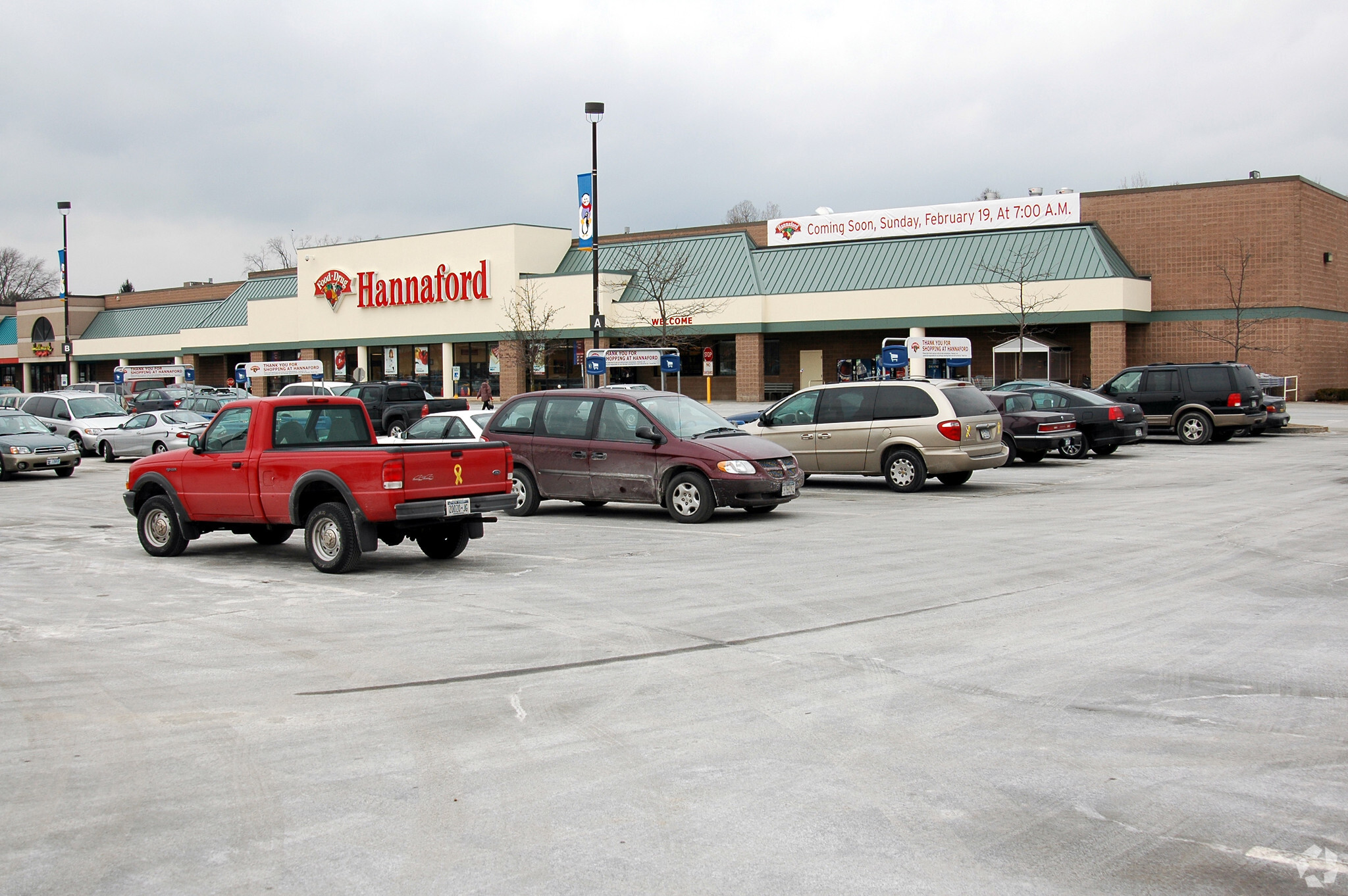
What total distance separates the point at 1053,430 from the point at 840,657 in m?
17.8

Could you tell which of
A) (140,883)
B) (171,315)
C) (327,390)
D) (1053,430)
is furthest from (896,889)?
(171,315)

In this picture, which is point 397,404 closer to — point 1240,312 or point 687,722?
point 687,722

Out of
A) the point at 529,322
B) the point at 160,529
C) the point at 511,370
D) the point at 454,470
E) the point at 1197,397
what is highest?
the point at 529,322

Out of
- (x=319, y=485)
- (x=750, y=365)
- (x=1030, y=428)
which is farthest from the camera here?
(x=750, y=365)

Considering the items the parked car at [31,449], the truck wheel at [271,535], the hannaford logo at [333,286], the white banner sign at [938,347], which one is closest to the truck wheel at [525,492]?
the truck wheel at [271,535]

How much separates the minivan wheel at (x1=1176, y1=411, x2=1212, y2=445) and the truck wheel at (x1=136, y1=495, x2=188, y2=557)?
23985mm

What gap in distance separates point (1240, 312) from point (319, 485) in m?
41.0

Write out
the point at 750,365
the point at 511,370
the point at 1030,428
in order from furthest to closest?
the point at 511,370
the point at 750,365
the point at 1030,428

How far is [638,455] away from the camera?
1611 cm

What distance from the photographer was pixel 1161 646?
318 inches

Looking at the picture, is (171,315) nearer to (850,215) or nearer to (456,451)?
(850,215)

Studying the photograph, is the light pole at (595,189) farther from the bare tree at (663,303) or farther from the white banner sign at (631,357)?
the bare tree at (663,303)

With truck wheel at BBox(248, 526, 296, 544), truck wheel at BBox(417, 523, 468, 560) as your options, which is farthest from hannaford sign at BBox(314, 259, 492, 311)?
truck wheel at BBox(417, 523, 468, 560)

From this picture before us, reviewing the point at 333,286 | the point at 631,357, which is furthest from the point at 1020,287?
the point at 333,286
